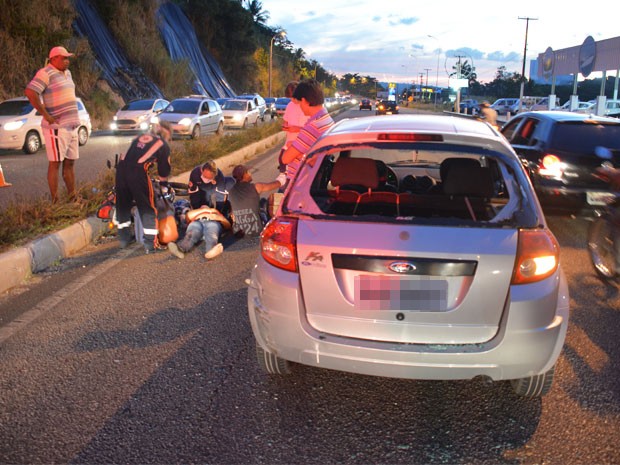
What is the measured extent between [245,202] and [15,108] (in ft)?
39.7

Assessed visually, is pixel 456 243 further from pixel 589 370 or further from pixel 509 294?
pixel 589 370

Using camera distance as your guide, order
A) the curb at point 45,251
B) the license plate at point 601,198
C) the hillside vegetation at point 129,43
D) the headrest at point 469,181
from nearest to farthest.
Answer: the headrest at point 469,181, the curb at point 45,251, the license plate at point 601,198, the hillside vegetation at point 129,43

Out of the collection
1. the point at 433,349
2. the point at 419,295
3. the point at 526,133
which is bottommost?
the point at 433,349

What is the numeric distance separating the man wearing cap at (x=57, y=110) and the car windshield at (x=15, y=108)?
29.8 feet

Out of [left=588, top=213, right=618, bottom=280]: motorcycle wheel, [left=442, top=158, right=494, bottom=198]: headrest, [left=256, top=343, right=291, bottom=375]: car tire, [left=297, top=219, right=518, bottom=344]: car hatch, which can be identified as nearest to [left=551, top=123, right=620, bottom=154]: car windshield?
[left=588, top=213, right=618, bottom=280]: motorcycle wheel

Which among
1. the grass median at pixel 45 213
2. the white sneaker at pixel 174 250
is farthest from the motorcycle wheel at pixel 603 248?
the grass median at pixel 45 213

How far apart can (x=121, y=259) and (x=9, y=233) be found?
1198 millimetres

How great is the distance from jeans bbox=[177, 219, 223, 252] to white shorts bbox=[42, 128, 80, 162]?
2535 millimetres

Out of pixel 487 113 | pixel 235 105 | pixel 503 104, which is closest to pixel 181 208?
pixel 487 113

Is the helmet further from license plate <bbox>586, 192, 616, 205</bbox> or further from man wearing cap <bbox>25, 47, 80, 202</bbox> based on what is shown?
license plate <bbox>586, 192, 616, 205</bbox>

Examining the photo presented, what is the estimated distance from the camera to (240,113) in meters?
28.7

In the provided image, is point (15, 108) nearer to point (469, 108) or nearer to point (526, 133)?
point (526, 133)

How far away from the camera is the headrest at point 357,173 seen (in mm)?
3929

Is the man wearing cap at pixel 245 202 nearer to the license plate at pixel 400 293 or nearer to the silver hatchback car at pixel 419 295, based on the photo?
the silver hatchback car at pixel 419 295
